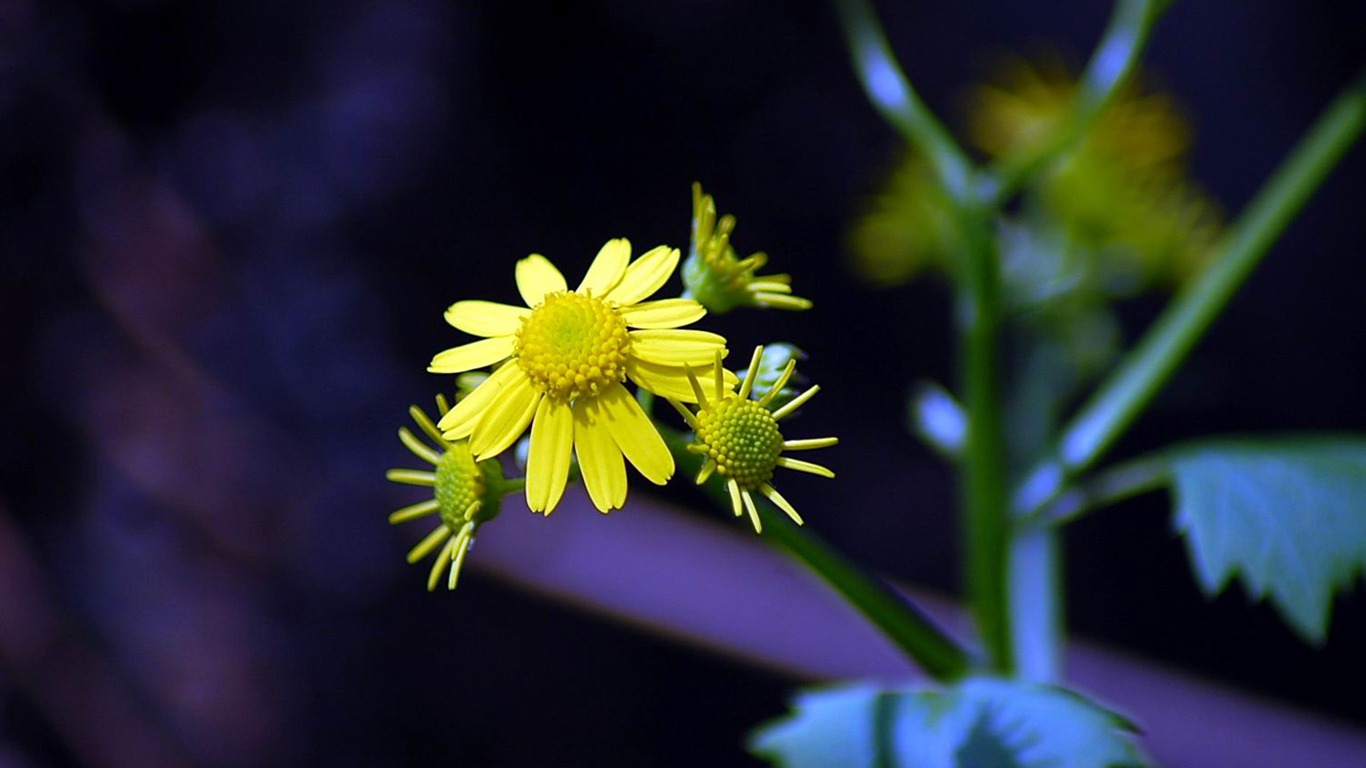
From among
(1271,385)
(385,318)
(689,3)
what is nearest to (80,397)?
(385,318)

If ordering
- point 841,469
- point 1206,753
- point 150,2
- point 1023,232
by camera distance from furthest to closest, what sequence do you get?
point 841,469 → point 1206,753 → point 150,2 → point 1023,232

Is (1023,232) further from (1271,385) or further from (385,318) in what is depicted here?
(385,318)

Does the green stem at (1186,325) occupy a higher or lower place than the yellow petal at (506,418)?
higher

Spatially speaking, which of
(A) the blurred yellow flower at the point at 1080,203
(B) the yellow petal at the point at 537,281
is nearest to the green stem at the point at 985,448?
(A) the blurred yellow flower at the point at 1080,203

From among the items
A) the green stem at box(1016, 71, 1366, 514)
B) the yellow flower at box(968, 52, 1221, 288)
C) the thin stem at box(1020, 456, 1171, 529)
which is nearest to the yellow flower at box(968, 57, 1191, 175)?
the yellow flower at box(968, 52, 1221, 288)

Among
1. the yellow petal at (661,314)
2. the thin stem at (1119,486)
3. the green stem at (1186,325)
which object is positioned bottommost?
the yellow petal at (661,314)

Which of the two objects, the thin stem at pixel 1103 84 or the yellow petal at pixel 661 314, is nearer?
the yellow petal at pixel 661 314

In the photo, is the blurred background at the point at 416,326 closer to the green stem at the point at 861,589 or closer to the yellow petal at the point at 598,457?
the green stem at the point at 861,589
